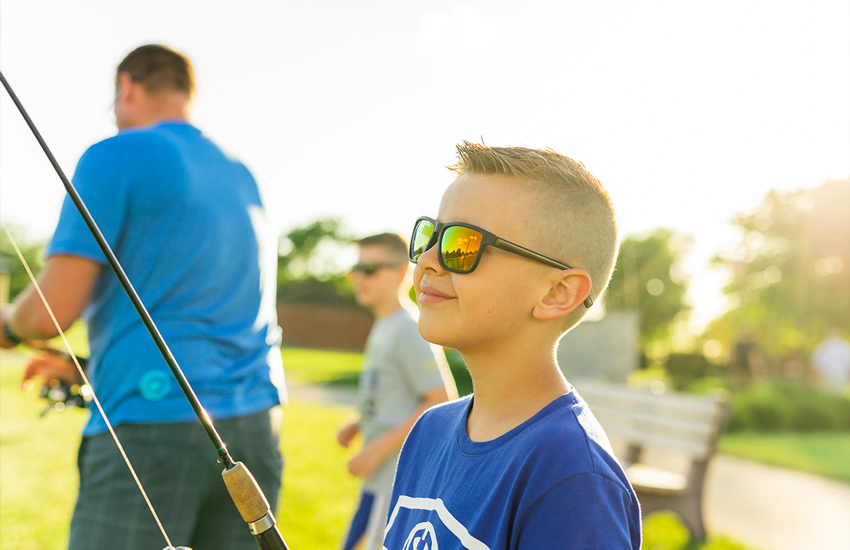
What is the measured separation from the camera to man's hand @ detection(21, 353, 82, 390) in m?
2.35

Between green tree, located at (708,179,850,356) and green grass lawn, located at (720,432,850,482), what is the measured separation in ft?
41.6

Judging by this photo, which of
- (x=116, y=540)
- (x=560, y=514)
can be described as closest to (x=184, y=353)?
(x=116, y=540)

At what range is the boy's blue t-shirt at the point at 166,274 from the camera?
6.76 feet

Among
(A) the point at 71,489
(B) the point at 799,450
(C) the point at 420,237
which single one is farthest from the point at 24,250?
(B) the point at 799,450

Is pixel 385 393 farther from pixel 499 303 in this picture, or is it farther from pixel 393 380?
pixel 499 303

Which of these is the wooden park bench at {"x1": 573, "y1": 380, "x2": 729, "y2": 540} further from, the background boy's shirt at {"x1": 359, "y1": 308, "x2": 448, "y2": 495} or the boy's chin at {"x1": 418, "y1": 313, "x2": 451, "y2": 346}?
the boy's chin at {"x1": 418, "y1": 313, "x2": 451, "y2": 346}

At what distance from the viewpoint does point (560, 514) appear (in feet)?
3.69

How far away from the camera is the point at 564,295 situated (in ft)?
4.82

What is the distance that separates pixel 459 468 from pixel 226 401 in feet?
3.46

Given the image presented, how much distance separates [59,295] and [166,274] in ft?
0.96

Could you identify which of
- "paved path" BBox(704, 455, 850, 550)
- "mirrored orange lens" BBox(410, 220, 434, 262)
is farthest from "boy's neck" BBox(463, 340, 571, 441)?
"paved path" BBox(704, 455, 850, 550)

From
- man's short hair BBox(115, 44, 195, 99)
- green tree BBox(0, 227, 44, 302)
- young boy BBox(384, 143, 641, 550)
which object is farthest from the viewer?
man's short hair BBox(115, 44, 195, 99)

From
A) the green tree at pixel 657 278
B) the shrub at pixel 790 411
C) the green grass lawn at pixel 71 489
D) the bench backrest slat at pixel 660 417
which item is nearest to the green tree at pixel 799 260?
the shrub at pixel 790 411

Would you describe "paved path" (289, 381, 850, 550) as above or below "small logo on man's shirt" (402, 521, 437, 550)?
below
